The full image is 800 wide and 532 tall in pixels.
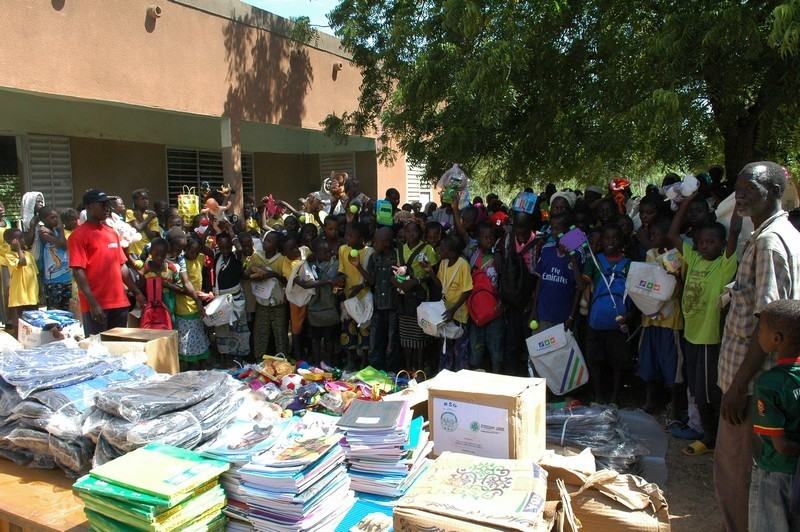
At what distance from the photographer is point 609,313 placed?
4840 millimetres

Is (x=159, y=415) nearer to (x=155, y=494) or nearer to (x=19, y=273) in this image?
(x=155, y=494)

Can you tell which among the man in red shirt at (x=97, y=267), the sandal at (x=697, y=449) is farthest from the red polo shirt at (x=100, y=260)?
the sandal at (x=697, y=449)

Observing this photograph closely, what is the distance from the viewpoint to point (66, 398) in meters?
3.02

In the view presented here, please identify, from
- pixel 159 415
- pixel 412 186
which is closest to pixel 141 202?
pixel 159 415

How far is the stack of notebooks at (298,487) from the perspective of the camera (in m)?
2.23

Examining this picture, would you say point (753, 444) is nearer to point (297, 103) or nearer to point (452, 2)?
point (452, 2)

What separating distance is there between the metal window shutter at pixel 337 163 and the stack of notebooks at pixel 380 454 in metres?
11.9

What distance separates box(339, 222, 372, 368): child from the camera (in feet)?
19.8

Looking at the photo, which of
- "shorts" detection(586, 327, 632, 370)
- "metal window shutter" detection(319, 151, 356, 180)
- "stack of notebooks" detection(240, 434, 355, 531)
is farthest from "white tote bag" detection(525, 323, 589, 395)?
"metal window shutter" detection(319, 151, 356, 180)

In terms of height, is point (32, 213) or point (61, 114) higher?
point (61, 114)

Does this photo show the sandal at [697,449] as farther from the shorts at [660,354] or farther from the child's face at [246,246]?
the child's face at [246,246]

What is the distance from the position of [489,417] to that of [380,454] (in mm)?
584

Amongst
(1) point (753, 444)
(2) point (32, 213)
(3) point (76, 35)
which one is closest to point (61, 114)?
(3) point (76, 35)

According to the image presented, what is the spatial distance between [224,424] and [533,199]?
13.1 ft
